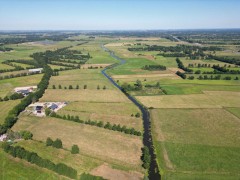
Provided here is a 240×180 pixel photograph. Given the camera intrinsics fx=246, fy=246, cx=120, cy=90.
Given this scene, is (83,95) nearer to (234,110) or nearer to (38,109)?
(38,109)

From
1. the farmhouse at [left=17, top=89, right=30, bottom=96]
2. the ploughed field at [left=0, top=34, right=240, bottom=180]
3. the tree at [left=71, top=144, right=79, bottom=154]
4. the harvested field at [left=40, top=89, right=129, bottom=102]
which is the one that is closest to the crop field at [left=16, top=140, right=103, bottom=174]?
the ploughed field at [left=0, top=34, right=240, bottom=180]

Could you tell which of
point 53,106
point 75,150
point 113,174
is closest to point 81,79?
point 53,106

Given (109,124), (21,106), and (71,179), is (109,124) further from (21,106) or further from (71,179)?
(21,106)

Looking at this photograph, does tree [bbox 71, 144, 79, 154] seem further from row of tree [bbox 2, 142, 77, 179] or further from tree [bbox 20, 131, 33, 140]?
tree [bbox 20, 131, 33, 140]

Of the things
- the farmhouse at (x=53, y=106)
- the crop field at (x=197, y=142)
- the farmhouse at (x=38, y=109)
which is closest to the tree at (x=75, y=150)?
the crop field at (x=197, y=142)

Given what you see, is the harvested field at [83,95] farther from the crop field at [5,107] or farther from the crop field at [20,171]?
the crop field at [20,171]

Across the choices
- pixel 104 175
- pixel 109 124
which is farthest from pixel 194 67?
pixel 104 175
